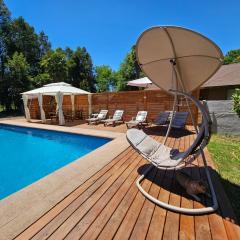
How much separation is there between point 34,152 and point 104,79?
3649 cm

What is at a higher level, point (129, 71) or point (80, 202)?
point (129, 71)

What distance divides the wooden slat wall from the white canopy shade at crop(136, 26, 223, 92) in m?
5.79

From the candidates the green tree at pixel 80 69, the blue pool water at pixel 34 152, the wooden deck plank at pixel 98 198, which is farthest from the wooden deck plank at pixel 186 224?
the green tree at pixel 80 69

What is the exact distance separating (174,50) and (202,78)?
856 millimetres

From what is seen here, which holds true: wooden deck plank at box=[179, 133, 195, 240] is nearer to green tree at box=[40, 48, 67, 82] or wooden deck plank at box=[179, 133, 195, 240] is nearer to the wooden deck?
the wooden deck

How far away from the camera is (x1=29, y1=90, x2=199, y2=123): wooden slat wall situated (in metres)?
10.5

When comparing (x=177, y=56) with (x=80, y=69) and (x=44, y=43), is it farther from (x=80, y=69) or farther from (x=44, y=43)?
(x=44, y=43)

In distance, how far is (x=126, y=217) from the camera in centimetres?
251

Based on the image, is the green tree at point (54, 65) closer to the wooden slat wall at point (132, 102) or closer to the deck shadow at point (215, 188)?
the wooden slat wall at point (132, 102)

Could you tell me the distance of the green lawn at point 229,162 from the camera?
3189 mm

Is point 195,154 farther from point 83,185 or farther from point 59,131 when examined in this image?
point 59,131

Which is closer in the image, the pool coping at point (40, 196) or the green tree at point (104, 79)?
the pool coping at point (40, 196)

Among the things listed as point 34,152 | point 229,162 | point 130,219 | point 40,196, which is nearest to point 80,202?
point 40,196

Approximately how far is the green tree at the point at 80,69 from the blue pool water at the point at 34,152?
22.1 metres
